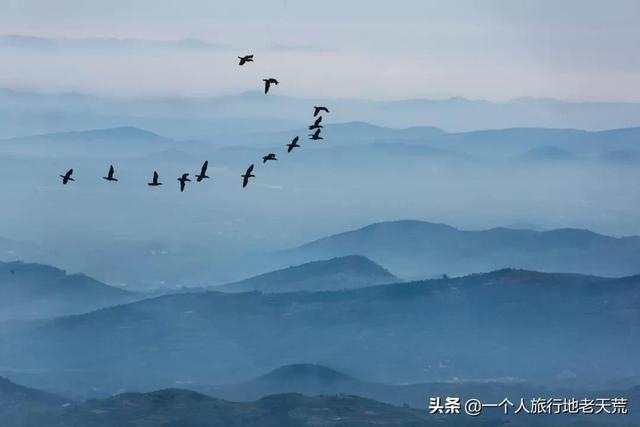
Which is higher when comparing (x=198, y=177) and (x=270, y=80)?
(x=270, y=80)

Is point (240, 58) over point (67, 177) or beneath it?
over

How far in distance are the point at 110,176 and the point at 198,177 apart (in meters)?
10.2

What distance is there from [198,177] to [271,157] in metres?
7.65

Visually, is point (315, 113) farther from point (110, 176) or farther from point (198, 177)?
point (110, 176)

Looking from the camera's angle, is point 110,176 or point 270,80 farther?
point 110,176

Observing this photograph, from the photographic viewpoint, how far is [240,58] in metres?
140

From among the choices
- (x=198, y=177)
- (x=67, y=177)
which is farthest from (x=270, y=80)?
(x=67, y=177)

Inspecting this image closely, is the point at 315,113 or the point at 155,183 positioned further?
the point at 155,183

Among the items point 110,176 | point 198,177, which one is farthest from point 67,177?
point 198,177

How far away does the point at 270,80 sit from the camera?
142 metres

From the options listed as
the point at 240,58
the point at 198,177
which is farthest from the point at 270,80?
the point at 198,177

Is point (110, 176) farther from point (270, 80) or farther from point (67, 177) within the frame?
point (270, 80)

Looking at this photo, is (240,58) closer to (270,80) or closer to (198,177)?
(270,80)

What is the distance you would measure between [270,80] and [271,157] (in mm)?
10834
